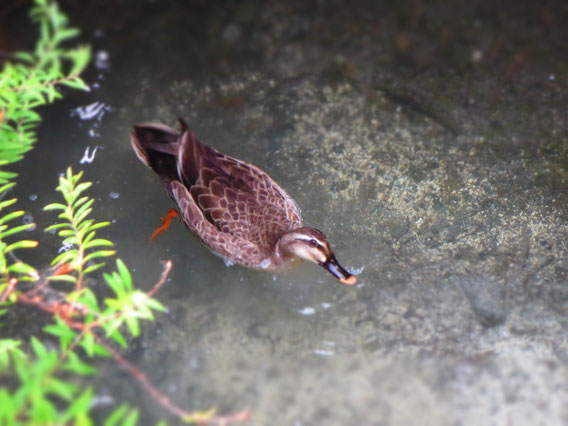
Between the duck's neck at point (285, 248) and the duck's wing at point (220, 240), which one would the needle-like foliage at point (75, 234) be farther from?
the duck's neck at point (285, 248)

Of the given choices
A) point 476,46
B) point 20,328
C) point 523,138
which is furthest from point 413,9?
point 20,328

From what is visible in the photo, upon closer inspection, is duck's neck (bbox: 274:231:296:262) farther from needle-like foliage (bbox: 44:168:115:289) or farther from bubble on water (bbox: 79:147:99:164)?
bubble on water (bbox: 79:147:99:164)

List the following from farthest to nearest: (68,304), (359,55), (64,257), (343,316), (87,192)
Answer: (359,55), (87,192), (343,316), (64,257), (68,304)

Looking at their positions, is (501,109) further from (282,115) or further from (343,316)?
(343,316)

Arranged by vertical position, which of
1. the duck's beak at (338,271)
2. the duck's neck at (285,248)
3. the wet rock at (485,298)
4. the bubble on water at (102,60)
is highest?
the bubble on water at (102,60)

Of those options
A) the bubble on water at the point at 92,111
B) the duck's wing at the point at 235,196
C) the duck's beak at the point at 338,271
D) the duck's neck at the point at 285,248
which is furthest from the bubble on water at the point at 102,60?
the duck's beak at the point at 338,271

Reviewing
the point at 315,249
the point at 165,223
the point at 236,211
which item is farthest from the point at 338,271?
the point at 165,223
